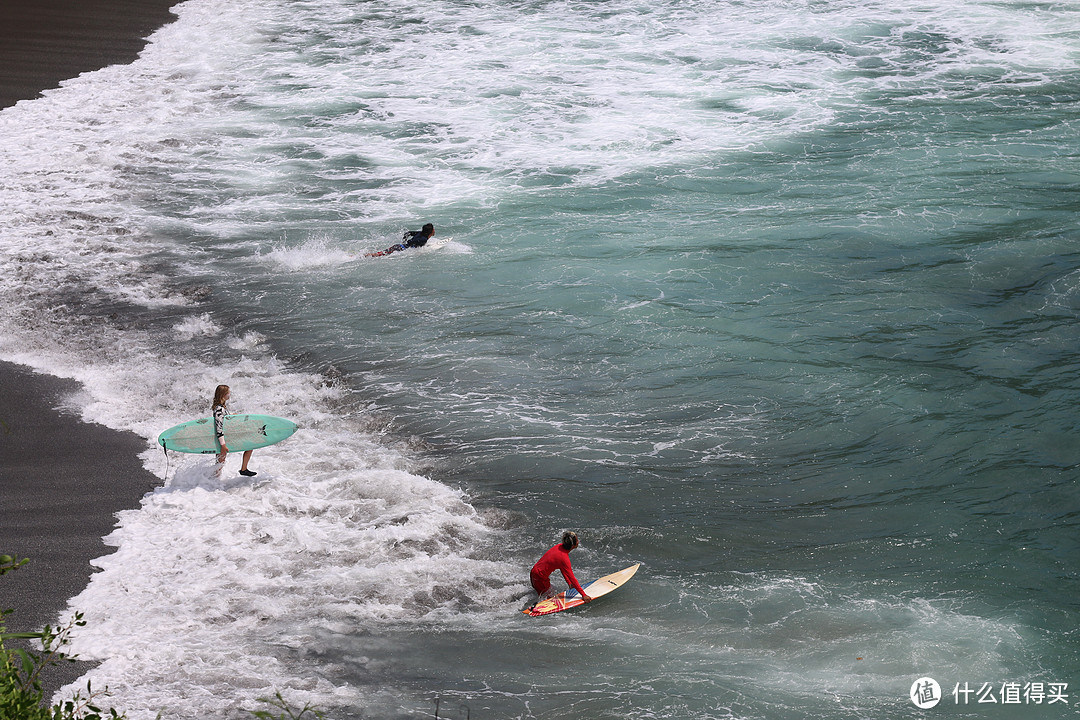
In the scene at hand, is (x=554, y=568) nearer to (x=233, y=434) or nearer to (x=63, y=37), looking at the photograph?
(x=233, y=434)

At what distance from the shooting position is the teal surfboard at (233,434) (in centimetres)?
1346

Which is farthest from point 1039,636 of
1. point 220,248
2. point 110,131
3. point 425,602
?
point 110,131

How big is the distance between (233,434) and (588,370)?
5919 millimetres

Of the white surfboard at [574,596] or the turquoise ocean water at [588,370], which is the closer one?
the turquoise ocean water at [588,370]

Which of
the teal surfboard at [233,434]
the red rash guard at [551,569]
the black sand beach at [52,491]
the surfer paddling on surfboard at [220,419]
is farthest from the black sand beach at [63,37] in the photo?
the red rash guard at [551,569]

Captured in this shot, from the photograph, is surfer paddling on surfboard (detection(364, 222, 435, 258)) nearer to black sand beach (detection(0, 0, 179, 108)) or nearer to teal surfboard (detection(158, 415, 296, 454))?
teal surfboard (detection(158, 415, 296, 454))

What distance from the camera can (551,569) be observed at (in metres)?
11.4

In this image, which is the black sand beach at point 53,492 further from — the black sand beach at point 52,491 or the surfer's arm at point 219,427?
the surfer's arm at point 219,427

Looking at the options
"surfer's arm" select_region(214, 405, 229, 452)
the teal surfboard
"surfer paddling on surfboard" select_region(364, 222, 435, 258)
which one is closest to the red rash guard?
the teal surfboard

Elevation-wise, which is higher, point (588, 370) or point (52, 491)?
point (52, 491)

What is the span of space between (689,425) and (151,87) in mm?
24963

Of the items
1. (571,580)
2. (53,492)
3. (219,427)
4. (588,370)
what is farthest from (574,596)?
(53,492)

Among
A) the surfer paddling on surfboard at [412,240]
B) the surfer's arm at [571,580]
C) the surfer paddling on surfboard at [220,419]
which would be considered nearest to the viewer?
the surfer's arm at [571,580]

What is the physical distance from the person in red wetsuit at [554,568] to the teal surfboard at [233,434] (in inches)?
170
